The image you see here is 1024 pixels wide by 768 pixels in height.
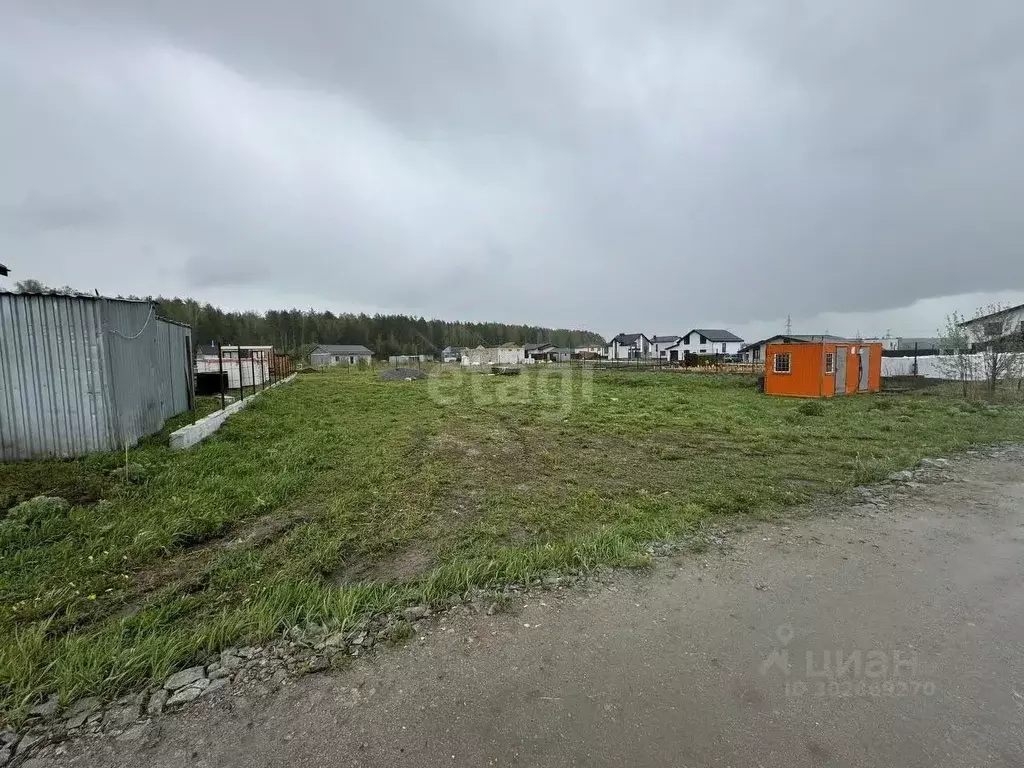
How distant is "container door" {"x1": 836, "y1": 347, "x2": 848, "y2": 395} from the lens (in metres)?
18.3

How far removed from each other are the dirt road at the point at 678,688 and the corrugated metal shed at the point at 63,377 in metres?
6.76

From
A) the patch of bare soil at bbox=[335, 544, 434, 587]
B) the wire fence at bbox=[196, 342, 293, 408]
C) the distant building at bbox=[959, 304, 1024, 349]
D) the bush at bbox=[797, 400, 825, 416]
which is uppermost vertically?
the distant building at bbox=[959, 304, 1024, 349]

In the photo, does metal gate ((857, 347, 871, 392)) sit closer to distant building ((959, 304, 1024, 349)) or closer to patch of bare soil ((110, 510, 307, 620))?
distant building ((959, 304, 1024, 349))

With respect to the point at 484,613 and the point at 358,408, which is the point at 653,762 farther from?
the point at 358,408

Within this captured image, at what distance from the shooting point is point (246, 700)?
237cm

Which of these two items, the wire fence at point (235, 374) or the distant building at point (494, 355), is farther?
the distant building at point (494, 355)

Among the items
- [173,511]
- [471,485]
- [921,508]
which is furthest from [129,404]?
[921,508]

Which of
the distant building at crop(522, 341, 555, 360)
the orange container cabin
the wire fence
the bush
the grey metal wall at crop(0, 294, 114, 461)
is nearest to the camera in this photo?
the grey metal wall at crop(0, 294, 114, 461)

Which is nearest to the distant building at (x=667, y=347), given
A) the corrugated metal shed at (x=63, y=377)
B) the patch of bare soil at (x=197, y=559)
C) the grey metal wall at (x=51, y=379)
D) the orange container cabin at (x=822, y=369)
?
the orange container cabin at (x=822, y=369)

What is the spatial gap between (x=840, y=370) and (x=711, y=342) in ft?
168

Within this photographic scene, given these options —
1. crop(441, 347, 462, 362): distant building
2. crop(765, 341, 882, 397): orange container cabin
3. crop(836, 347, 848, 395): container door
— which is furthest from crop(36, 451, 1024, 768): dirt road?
crop(441, 347, 462, 362): distant building

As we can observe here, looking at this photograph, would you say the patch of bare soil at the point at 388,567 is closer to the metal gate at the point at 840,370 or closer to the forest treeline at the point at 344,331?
the metal gate at the point at 840,370

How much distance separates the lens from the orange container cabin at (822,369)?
707 inches

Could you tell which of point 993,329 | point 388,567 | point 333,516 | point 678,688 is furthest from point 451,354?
point 678,688
